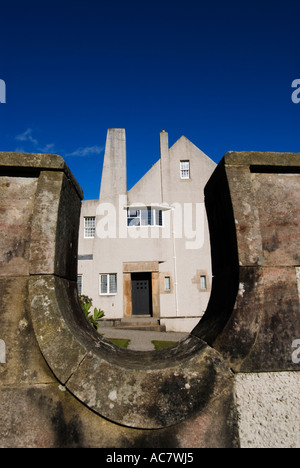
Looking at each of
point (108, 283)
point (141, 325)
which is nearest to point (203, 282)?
point (141, 325)

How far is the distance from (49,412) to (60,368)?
0.27 metres

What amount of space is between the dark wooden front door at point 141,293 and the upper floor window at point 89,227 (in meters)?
3.49

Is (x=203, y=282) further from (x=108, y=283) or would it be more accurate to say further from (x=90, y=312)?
(x=90, y=312)

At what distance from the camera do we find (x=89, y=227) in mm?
18359

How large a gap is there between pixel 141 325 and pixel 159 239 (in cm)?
481

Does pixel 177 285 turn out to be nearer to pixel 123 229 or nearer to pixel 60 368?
pixel 123 229

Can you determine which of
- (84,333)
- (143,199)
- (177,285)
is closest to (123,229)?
(143,199)

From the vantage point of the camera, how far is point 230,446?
74.6 inches

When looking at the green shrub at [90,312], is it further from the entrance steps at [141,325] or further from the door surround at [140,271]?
the door surround at [140,271]

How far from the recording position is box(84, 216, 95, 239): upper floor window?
18.1 m

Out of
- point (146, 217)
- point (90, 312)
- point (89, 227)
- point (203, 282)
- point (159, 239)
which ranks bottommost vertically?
point (90, 312)

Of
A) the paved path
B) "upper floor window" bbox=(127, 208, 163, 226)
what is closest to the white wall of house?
"upper floor window" bbox=(127, 208, 163, 226)

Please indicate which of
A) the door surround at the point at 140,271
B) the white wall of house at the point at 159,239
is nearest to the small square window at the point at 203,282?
the white wall of house at the point at 159,239
